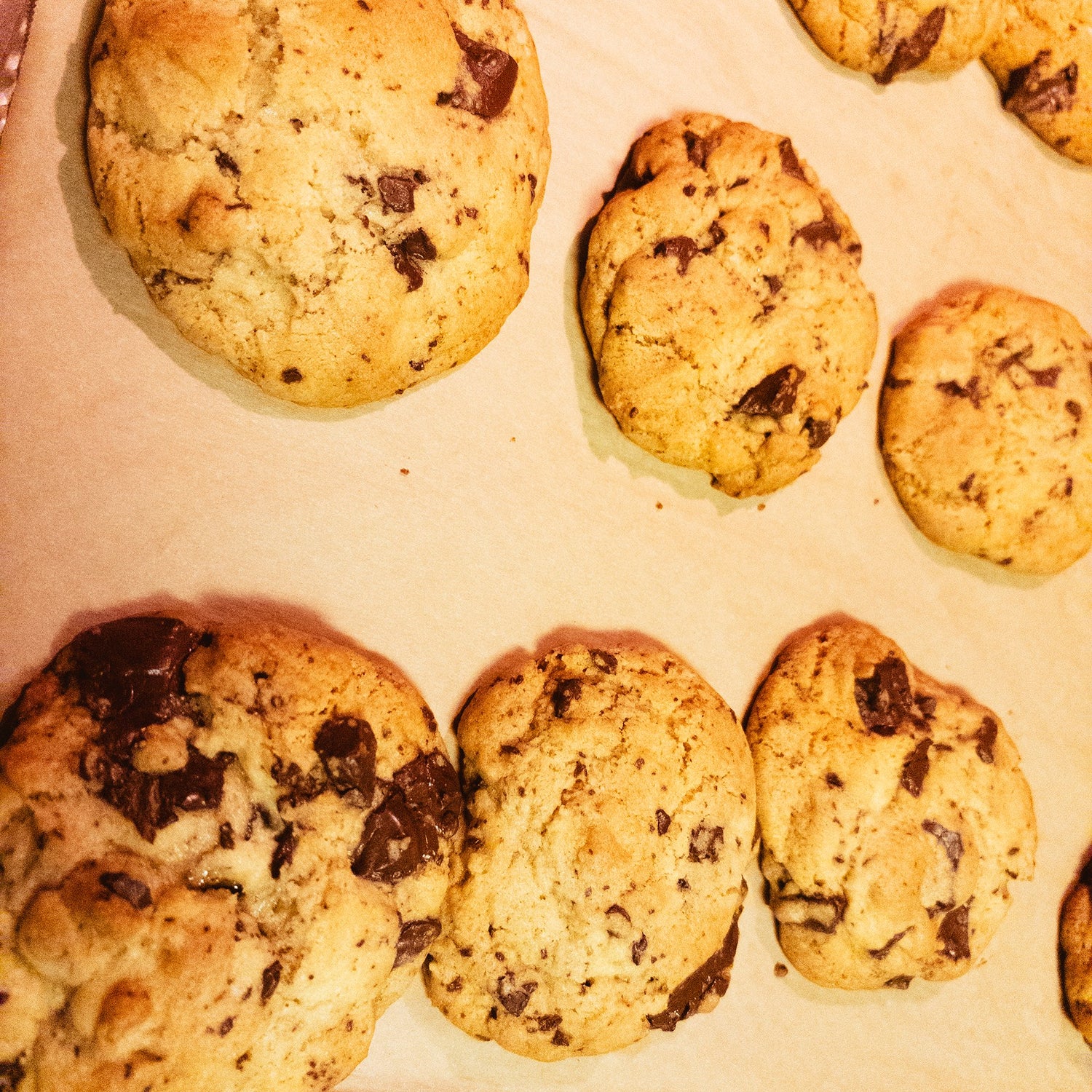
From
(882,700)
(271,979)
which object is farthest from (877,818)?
(271,979)

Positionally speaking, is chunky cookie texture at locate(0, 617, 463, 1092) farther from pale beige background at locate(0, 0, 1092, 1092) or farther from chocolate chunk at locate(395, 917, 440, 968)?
pale beige background at locate(0, 0, 1092, 1092)

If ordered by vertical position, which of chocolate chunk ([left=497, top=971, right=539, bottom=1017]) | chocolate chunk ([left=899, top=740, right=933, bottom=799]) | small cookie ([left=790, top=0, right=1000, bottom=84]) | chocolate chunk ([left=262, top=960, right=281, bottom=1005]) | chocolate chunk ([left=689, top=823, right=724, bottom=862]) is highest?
small cookie ([left=790, top=0, right=1000, bottom=84])

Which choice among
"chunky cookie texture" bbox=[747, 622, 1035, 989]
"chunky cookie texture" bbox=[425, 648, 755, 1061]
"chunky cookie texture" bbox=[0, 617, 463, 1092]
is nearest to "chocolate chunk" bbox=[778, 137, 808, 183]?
"chunky cookie texture" bbox=[747, 622, 1035, 989]

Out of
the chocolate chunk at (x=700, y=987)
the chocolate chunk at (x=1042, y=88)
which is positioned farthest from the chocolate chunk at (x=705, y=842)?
the chocolate chunk at (x=1042, y=88)

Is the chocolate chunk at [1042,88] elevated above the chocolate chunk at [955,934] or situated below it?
above

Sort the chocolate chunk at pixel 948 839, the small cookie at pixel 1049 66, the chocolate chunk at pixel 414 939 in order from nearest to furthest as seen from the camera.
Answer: the chocolate chunk at pixel 414 939 < the chocolate chunk at pixel 948 839 < the small cookie at pixel 1049 66

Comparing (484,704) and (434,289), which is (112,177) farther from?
(484,704)

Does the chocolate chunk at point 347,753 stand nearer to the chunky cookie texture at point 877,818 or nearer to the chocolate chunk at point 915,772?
the chunky cookie texture at point 877,818
